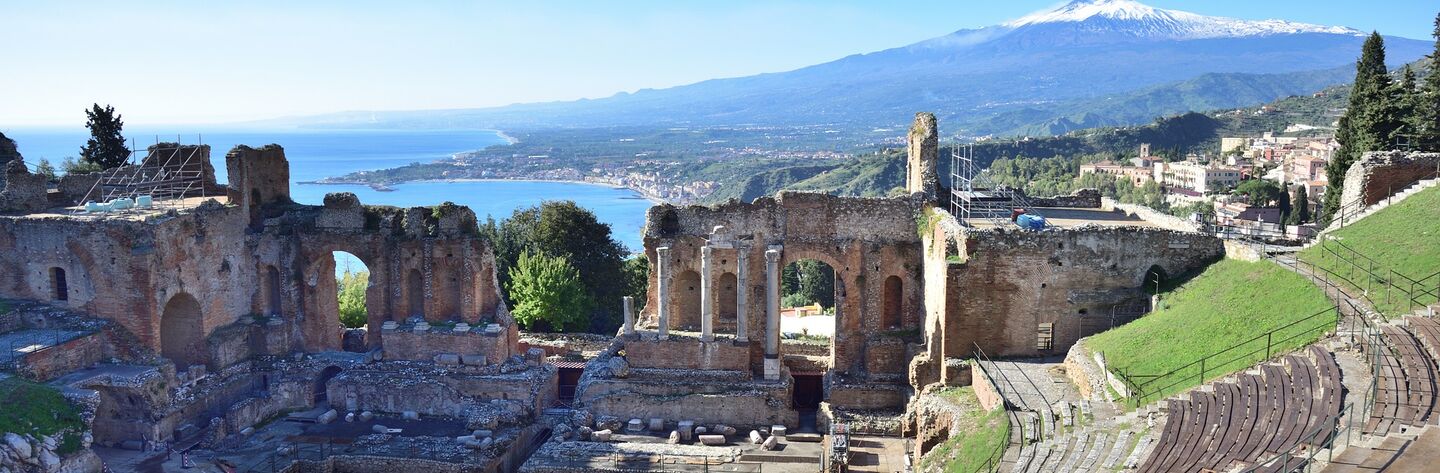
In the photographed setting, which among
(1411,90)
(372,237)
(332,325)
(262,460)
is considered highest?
(1411,90)

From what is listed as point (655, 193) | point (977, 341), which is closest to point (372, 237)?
point (977, 341)

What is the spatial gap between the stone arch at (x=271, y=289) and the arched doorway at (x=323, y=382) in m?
2.88

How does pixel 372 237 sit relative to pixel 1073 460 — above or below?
above

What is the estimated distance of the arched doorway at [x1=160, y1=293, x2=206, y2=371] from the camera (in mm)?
29203

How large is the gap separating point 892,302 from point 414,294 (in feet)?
47.7

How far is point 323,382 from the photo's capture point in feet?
100.0

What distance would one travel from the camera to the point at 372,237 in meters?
30.7

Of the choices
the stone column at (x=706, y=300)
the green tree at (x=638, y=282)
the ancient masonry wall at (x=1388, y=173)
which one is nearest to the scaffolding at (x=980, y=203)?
the stone column at (x=706, y=300)

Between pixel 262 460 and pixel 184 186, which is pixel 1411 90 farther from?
pixel 184 186

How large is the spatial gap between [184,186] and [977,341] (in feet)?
81.8

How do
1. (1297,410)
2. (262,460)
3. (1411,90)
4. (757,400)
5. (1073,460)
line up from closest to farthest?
(1297,410) < (1073,460) < (262,460) < (757,400) < (1411,90)

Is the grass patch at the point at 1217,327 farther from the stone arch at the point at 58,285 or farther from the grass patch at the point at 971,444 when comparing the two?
the stone arch at the point at 58,285

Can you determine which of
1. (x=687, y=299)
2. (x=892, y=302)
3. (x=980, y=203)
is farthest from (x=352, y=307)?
(x=980, y=203)

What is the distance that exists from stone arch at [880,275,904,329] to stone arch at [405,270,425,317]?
45.2 feet
